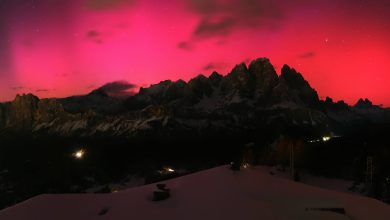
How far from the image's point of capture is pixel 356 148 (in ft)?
263

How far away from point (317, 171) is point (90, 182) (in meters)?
132

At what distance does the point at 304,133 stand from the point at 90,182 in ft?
365

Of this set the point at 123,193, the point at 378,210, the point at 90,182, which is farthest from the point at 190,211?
the point at 90,182

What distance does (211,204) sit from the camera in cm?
2066

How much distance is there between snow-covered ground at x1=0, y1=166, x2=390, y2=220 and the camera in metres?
19.2

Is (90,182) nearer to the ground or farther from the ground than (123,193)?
nearer to the ground

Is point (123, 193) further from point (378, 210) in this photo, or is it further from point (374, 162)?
point (374, 162)

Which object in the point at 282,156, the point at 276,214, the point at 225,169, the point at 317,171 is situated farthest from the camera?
the point at 282,156

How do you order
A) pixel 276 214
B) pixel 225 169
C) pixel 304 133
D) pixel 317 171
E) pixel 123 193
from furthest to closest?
pixel 304 133 → pixel 317 171 → pixel 225 169 → pixel 123 193 → pixel 276 214

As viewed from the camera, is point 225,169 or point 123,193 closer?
point 123,193

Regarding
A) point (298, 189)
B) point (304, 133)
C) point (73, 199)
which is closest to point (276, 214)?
point (298, 189)

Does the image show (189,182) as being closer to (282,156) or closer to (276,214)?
(276,214)

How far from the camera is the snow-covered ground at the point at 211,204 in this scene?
19.2 metres

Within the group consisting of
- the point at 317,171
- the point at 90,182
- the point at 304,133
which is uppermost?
the point at 304,133
